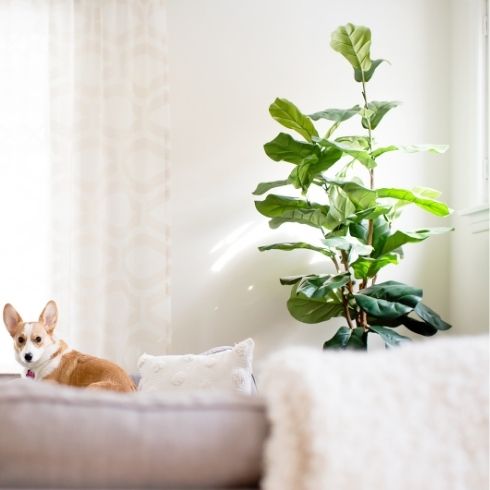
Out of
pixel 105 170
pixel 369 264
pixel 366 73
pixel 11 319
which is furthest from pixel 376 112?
pixel 11 319

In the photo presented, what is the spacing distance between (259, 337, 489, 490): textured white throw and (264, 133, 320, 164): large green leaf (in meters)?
2.16

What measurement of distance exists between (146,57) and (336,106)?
3.31 feet

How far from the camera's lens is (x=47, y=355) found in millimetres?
2943

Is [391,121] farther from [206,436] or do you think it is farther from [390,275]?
[206,436]

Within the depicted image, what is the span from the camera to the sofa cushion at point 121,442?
83cm

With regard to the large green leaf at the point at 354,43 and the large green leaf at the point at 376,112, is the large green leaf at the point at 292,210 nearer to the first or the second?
the large green leaf at the point at 376,112

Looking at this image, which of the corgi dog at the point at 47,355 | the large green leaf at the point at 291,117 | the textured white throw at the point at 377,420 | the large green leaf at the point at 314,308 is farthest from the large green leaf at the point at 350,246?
the textured white throw at the point at 377,420

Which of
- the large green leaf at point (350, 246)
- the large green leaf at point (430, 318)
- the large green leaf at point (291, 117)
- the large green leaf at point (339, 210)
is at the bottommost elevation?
the large green leaf at point (430, 318)

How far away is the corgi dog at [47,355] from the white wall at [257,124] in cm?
78

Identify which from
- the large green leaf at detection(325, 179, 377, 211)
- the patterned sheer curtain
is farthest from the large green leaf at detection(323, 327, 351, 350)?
the patterned sheer curtain

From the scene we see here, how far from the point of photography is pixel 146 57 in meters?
3.71

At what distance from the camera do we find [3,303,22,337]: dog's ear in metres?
3.02

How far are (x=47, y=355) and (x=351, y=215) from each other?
139 cm

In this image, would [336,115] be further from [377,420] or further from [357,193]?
[377,420]
